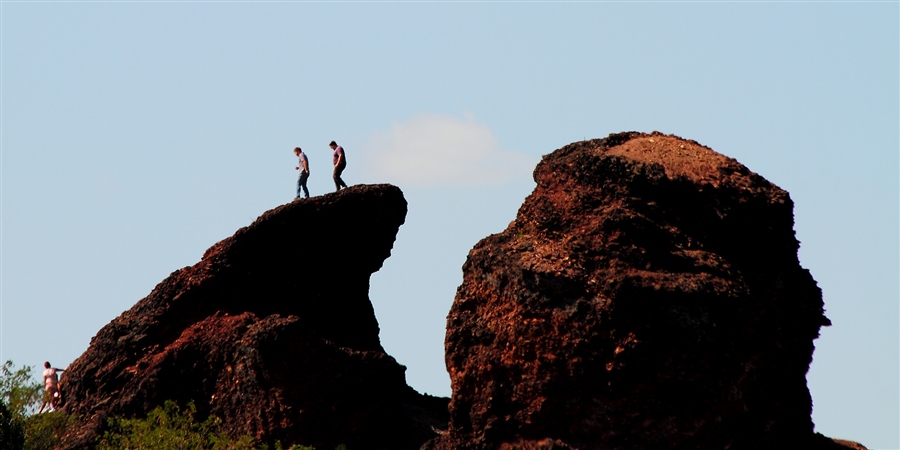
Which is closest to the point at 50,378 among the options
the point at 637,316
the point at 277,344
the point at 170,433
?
the point at 170,433

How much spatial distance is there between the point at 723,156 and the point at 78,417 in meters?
15.1

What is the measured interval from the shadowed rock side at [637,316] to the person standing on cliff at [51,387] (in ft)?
→ 33.0

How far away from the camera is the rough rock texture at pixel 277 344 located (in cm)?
3662

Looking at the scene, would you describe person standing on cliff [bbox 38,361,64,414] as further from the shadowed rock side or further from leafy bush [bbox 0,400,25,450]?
the shadowed rock side

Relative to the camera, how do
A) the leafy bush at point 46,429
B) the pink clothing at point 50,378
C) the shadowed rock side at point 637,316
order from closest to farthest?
1. the shadowed rock side at point 637,316
2. the leafy bush at point 46,429
3. the pink clothing at point 50,378

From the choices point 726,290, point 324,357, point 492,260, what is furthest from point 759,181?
point 324,357

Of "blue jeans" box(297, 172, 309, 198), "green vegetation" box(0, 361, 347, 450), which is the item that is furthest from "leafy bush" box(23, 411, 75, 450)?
"blue jeans" box(297, 172, 309, 198)

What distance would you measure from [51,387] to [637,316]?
16.7 metres

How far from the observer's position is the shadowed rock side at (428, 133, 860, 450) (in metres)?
31.4

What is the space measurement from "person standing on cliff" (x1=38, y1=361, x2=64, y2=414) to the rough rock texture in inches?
26.3

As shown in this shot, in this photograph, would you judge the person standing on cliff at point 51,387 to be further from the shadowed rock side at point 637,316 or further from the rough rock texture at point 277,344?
the shadowed rock side at point 637,316

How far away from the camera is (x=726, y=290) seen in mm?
31938

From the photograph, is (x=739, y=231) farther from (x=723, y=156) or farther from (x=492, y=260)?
(x=492, y=260)

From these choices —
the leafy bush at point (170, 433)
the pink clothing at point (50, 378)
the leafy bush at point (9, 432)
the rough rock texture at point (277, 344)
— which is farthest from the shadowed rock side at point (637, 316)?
the pink clothing at point (50, 378)
